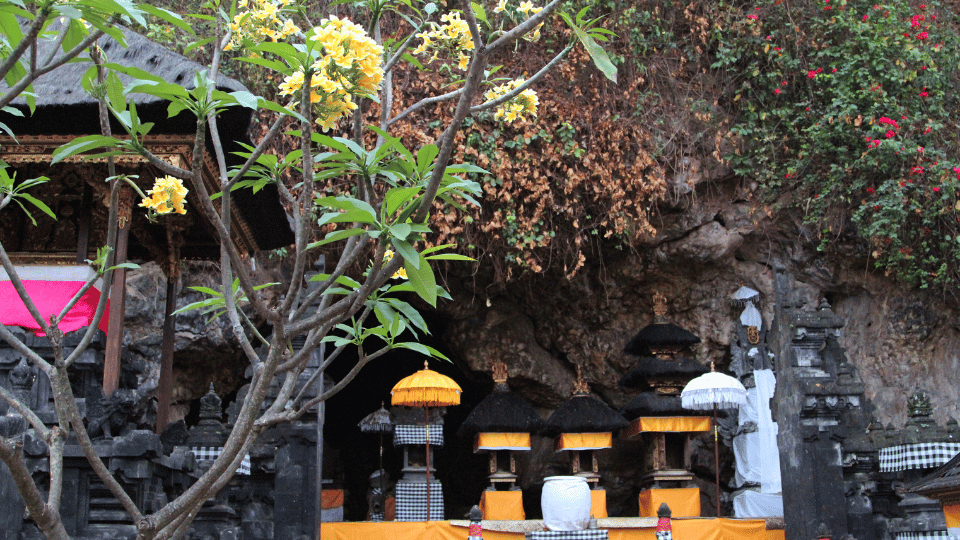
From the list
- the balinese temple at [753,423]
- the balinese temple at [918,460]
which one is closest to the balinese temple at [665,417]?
the balinese temple at [753,423]

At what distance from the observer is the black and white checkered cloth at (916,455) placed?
6.44 metres

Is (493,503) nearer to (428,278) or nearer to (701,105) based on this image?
(701,105)

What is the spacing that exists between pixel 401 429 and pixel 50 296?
5.07m

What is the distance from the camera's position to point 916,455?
6668 mm

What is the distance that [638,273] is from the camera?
39.7 ft

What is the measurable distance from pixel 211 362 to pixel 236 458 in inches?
410

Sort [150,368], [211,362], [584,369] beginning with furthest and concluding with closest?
[584,369]
[211,362]
[150,368]

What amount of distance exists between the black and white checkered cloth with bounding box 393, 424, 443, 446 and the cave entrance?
3.28 meters

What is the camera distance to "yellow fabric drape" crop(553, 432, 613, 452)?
10.5 meters

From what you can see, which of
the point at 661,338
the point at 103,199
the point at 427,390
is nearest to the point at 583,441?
the point at 661,338

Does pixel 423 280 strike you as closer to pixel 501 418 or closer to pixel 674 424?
pixel 501 418

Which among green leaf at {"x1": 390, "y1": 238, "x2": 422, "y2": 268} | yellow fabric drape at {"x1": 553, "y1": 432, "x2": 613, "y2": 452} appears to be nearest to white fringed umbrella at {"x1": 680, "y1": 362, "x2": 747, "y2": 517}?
yellow fabric drape at {"x1": 553, "y1": 432, "x2": 613, "y2": 452}

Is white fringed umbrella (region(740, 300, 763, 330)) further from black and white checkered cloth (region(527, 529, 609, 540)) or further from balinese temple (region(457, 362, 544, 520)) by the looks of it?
black and white checkered cloth (region(527, 529, 609, 540))

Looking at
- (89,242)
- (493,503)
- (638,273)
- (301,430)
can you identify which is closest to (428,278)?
(301,430)
